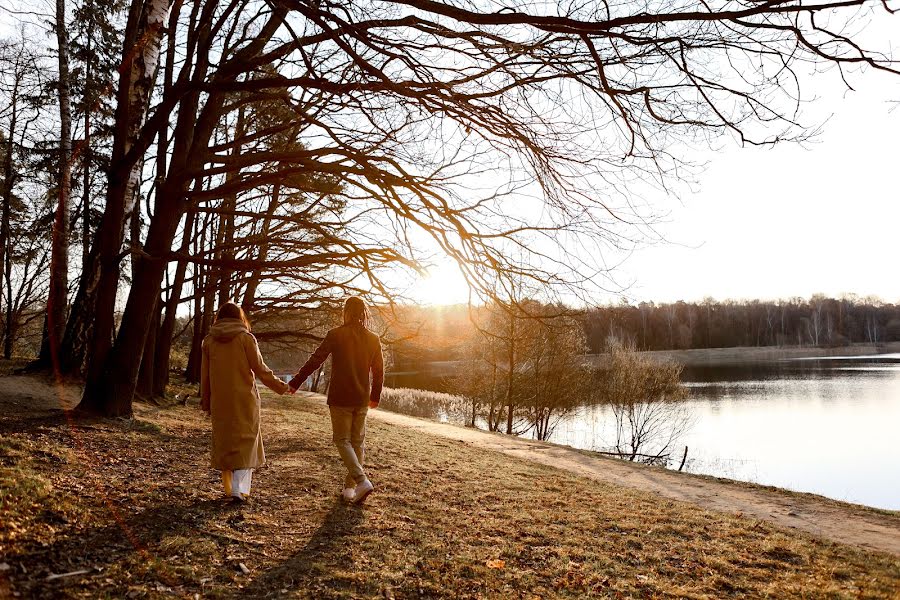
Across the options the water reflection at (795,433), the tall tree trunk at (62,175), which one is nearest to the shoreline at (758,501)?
the water reflection at (795,433)

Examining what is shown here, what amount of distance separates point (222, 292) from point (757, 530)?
567 inches

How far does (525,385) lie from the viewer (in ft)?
88.4

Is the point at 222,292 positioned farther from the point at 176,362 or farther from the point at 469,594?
the point at 469,594

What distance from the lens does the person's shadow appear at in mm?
3411

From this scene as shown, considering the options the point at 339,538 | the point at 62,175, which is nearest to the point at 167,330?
the point at 62,175

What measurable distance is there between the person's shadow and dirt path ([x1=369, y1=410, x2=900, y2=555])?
5.12m

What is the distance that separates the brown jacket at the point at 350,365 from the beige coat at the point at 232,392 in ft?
1.63

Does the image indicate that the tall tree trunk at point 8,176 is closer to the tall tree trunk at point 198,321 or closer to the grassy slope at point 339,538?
the tall tree trunk at point 198,321

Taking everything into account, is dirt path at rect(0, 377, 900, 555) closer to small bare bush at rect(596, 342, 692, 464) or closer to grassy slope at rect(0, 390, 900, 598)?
grassy slope at rect(0, 390, 900, 598)

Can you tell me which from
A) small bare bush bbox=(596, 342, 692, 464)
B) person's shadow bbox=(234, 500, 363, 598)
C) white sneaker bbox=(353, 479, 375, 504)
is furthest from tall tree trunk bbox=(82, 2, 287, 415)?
small bare bush bbox=(596, 342, 692, 464)

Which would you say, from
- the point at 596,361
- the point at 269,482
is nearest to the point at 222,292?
the point at 269,482

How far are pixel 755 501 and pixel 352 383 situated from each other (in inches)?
259

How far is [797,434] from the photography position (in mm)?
23625

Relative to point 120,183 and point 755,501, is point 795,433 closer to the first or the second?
point 755,501
